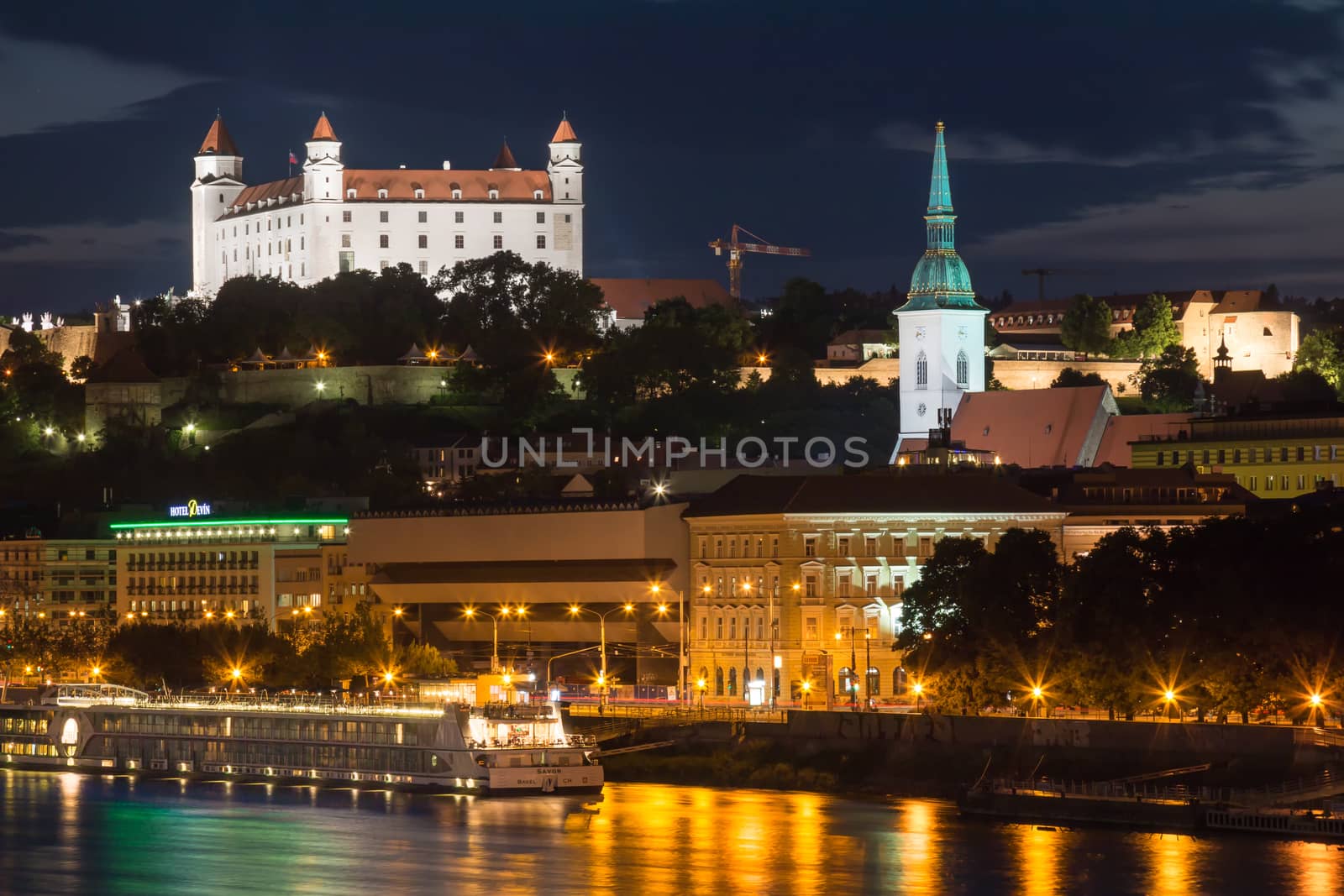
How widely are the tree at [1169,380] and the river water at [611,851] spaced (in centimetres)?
8662

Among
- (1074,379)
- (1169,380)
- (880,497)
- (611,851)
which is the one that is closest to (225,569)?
(880,497)

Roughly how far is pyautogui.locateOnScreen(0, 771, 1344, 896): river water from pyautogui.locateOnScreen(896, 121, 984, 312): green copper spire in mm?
65632

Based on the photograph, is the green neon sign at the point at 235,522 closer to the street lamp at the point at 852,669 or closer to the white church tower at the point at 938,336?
the white church tower at the point at 938,336

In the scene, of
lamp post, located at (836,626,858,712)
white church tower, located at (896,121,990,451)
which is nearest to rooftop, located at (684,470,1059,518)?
lamp post, located at (836,626,858,712)

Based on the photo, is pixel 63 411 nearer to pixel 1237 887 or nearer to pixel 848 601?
pixel 848 601

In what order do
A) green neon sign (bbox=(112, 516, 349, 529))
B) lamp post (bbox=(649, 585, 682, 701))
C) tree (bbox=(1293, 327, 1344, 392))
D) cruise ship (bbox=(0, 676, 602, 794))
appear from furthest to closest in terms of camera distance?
tree (bbox=(1293, 327, 1344, 392)), green neon sign (bbox=(112, 516, 349, 529)), lamp post (bbox=(649, 585, 682, 701)), cruise ship (bbox=(0, 676, 602, 794))

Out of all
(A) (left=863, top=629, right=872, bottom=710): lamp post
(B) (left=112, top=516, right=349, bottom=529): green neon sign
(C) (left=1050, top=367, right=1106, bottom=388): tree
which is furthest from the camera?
(C) (left=1050, top=367, right=1106, bottom=388): tree

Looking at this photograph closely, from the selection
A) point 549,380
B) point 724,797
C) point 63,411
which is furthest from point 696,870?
point 63,411

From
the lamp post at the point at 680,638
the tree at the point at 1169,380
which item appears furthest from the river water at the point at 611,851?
the tree at the point at 1169,380

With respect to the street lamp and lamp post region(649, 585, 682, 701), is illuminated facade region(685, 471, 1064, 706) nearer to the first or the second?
the street lamp

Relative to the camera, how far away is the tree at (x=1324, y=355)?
18025cm

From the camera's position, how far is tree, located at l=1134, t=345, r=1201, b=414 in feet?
580

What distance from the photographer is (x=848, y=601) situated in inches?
4360

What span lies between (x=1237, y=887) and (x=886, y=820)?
585 inches
